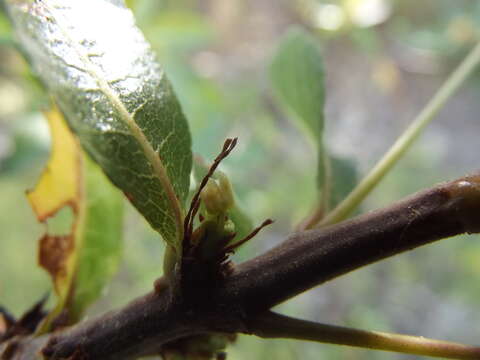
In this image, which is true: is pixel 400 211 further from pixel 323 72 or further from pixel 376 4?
pixel 376 4

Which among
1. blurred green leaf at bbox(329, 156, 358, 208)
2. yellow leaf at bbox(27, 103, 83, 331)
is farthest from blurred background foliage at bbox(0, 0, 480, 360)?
yellow leaf at bbox(27, 103, 83, 331)

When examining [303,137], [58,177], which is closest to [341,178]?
[58,177]

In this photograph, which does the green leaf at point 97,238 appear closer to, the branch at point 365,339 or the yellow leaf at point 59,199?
Answer: the yellow leaf at point 59,199

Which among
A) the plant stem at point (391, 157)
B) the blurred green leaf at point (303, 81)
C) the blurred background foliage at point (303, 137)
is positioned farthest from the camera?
the blurred background foliage at point (303, 137)

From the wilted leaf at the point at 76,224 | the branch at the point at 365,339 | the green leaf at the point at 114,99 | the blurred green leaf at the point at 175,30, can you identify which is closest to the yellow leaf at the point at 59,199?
the wilted leaf at the point at 76,224

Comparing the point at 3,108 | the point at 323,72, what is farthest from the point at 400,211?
the point at 3,108

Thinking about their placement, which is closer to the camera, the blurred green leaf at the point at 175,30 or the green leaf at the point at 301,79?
the green leaf at the point at 301,79

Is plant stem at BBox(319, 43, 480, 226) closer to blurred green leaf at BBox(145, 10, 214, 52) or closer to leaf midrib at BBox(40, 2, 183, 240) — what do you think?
leaf midrib at BBox(40, 2, 183, 240)
